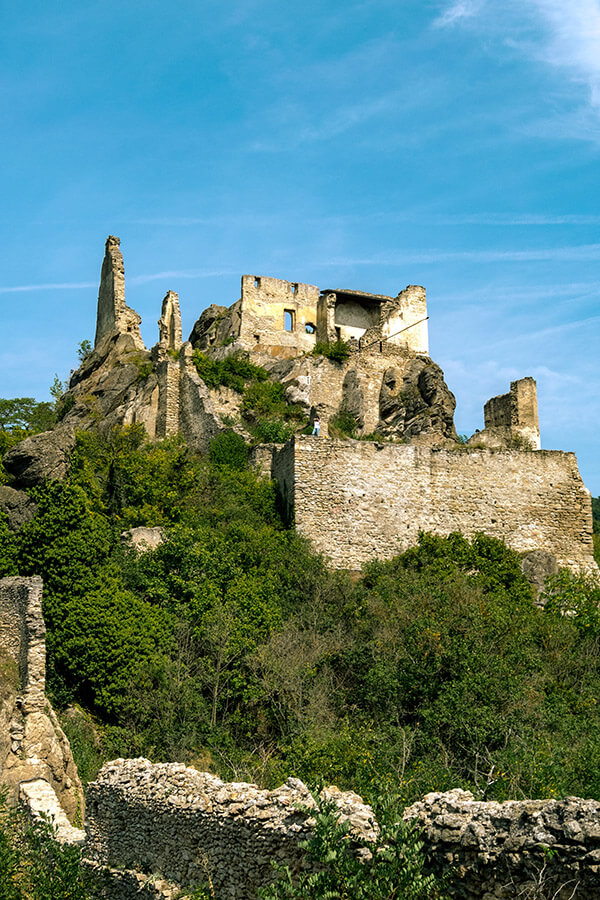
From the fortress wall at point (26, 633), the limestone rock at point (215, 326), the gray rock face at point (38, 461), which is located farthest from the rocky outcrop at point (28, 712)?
the limestone rock at point (215, 326)

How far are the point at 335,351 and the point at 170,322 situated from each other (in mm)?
7145

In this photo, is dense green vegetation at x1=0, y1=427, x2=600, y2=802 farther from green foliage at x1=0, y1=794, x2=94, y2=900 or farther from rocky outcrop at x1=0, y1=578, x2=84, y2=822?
green foliage at x1=0, y1=794, x2=94, y2=900

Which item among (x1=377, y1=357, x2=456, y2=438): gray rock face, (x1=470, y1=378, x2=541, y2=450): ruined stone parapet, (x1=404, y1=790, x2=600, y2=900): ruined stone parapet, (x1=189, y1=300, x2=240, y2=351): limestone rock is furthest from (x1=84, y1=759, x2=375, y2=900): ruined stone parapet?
(x1=189, y1=300, x2=240, y2=351): limestone rock

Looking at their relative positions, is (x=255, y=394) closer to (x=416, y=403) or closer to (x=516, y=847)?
(x=416, y=403)

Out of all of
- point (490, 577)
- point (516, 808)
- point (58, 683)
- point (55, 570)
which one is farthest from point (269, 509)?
point (516, 808)

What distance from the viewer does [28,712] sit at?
1603 cm

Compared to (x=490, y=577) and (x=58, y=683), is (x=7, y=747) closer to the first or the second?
(x=58, y=683)

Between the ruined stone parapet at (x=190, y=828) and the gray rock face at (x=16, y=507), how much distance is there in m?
9.97

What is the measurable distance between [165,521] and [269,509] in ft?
9.06

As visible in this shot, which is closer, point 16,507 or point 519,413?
point 16,507

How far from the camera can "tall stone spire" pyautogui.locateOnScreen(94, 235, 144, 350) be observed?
1692 inches

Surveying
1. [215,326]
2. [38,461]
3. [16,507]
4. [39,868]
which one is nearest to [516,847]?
[39,868]

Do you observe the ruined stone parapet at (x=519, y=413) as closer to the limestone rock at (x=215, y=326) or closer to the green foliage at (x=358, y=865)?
the limestone rock at (x=215, y=326)

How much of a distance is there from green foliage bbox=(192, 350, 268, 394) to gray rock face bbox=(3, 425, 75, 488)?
11.7 meters
